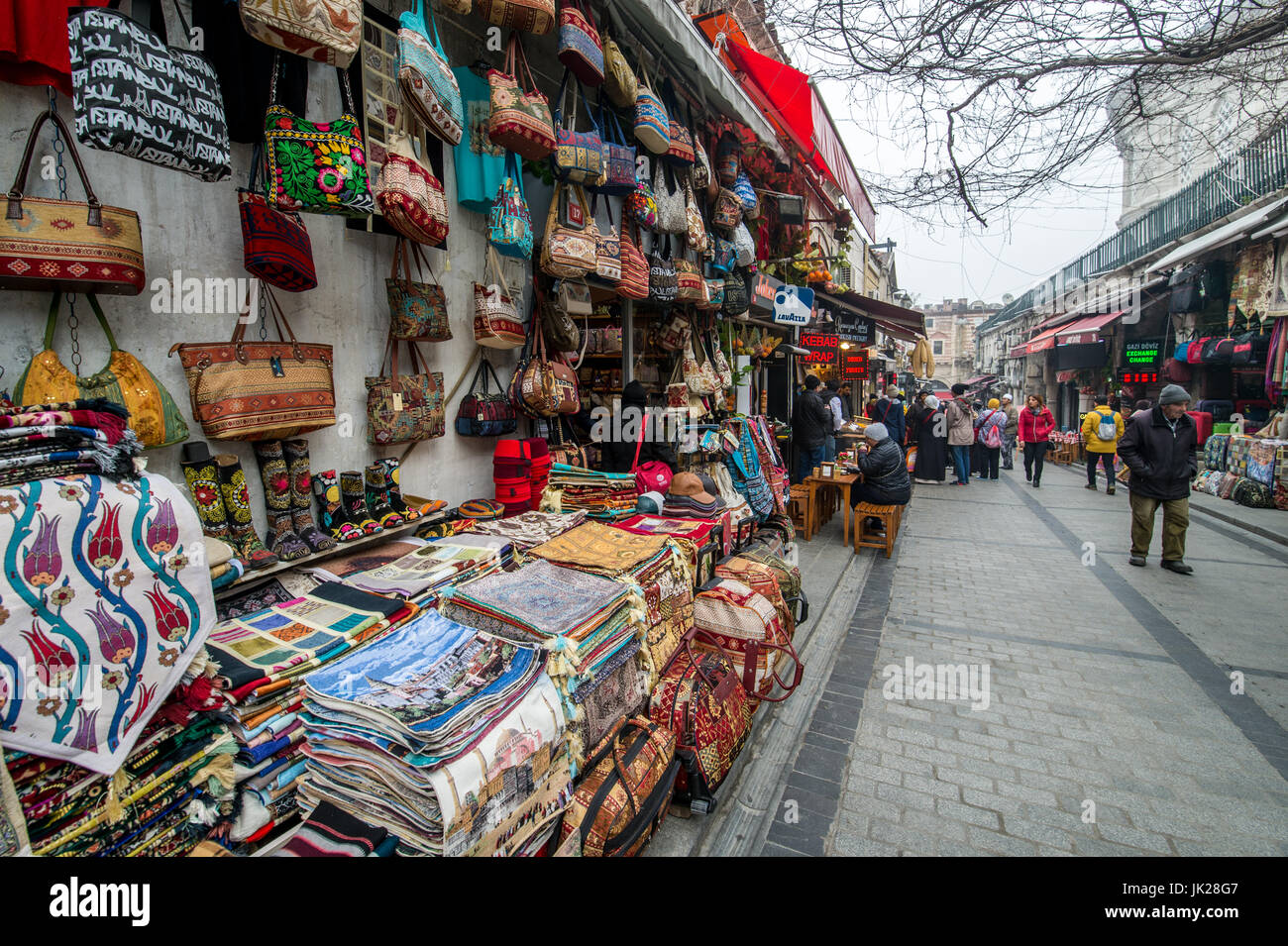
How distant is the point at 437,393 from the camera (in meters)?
3.63

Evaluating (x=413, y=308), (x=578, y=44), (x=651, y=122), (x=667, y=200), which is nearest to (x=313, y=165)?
(x=413, y=308)

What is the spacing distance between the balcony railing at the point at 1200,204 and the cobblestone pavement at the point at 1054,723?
15.2ft

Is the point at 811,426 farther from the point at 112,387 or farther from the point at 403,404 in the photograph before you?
the point at 112,387

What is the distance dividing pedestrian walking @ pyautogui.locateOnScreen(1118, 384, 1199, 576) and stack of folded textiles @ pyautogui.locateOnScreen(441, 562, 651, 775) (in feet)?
22.6

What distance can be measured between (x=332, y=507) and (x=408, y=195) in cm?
166

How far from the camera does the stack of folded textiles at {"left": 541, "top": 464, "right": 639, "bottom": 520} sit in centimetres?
434

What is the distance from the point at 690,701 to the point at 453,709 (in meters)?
1.51

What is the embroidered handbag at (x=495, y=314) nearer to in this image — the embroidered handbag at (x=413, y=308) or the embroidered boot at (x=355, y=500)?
the embroidered handbag at (x=413, y=308)

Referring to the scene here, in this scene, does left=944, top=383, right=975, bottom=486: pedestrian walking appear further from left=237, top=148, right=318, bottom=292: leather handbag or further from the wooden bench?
left=237, top=148, right=318, bottom=292: leather handbag

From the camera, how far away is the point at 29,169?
6.72ft

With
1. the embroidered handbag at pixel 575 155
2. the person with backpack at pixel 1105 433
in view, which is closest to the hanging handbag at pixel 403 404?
the embroidered handbag at pixel 575 155

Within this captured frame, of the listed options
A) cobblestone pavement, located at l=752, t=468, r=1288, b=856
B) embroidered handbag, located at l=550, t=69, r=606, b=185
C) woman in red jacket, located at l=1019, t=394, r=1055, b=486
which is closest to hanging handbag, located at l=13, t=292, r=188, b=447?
embroidered handbag, located at l=550, t=69, r=606, b=185
